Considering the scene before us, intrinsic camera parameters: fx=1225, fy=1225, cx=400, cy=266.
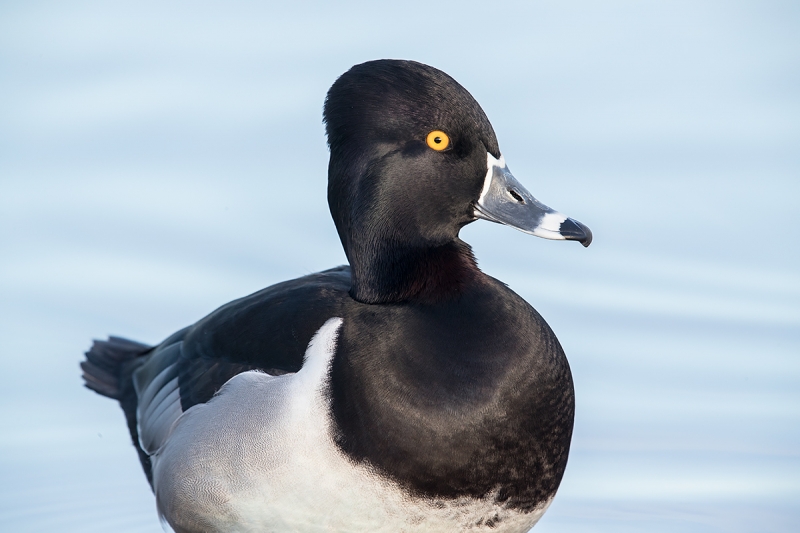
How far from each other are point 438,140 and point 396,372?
2.72 ft

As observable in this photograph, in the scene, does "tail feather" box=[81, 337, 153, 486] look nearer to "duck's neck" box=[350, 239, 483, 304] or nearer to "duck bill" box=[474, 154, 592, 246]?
"duck's neck" box=[350, 239, 483, 304]

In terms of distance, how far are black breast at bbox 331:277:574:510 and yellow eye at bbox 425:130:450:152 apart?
519mm

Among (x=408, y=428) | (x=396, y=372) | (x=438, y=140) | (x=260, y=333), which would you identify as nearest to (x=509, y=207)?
(x=438, y=140)

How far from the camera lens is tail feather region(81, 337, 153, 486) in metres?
5.61

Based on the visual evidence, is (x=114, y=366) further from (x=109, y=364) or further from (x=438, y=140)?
(x=438, y=140)

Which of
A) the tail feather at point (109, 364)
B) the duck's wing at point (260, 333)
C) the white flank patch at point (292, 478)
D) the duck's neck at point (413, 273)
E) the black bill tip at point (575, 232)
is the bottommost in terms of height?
the tail feather at point (109, 364)

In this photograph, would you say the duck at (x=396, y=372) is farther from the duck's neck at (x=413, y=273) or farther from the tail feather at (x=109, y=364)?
the tail feather at (x=109, y=364)

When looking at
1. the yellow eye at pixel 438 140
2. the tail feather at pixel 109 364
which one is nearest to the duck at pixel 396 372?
the yellow eye at pixel 438 140

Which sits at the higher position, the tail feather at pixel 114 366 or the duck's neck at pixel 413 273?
the duck's neck at pixel 413 273

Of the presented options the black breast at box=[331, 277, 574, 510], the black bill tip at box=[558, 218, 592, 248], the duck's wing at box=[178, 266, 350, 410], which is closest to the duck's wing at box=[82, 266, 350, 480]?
the duck's wing at box=[178, 266, 350, 410]

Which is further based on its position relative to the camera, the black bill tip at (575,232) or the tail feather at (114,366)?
the tail feather at (114,366)

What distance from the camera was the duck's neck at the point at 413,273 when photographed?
429 centimetres

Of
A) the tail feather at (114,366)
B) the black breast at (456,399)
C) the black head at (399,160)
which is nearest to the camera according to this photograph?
the black breast at (456,399)

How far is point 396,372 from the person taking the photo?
410 cm
